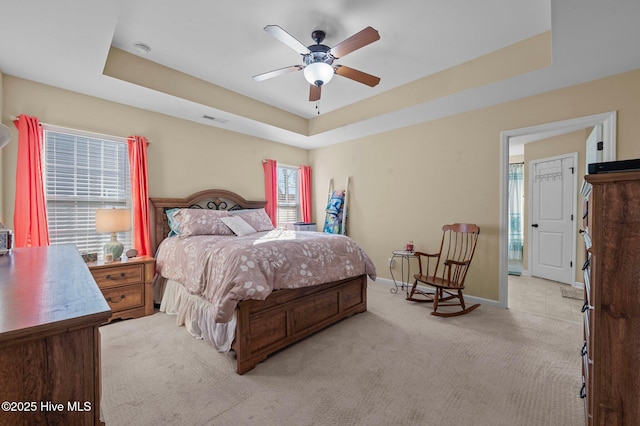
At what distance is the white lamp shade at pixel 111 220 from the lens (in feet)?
9.34

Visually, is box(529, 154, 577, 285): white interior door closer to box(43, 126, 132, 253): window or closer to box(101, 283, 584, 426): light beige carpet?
box(101, 283, 584, 426): light beige carpet

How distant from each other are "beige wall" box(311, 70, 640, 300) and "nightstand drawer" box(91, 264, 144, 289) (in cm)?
326

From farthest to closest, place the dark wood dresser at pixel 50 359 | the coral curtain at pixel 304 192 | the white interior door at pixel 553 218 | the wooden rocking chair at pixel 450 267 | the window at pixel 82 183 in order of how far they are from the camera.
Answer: the coral curtain at pixel 304 192 < the white interior door at pixel 553 218 < the wooden rocking chair at pixel 450 267 < the window at pixel 82 183 < the dark wood dresser at pixel 50 359

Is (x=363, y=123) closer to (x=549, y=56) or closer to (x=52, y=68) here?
(x=549, y=56)

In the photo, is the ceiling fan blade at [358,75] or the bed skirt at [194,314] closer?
the bed skirt at [194,314]

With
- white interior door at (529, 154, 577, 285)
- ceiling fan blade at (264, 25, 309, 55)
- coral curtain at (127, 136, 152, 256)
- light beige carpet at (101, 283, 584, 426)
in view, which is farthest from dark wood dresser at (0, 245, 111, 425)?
white interior door at (529, 154, 577, 285)

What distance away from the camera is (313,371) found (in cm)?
203

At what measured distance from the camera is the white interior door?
14.3 feet

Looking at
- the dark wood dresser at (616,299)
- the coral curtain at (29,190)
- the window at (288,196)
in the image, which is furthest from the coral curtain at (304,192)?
the dark wood dresser at (616,299)

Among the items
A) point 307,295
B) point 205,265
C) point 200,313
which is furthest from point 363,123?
point 200,313

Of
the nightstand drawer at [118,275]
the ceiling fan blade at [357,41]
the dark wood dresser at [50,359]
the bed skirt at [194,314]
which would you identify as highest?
the ceiling fan blade at [357,41]

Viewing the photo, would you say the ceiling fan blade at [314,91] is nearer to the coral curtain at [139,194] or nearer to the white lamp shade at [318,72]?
→ the white lamp shade at [318,72]

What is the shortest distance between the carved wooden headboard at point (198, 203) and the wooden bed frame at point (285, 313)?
1 centimetres

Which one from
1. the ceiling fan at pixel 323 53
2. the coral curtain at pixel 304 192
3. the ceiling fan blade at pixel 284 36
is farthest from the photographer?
the coral curtain at pixel 304 192
